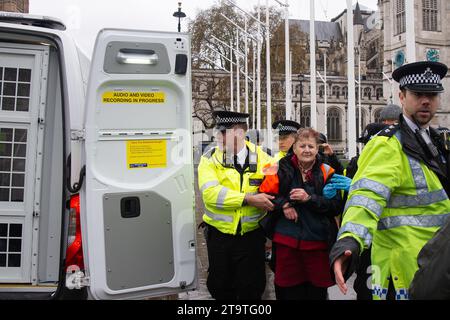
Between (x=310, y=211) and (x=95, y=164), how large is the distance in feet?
6.08

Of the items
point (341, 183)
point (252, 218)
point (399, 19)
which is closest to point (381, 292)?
point (341, 183)

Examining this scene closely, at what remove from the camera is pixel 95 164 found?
398cm

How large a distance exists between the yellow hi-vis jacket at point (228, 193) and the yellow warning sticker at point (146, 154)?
0.64 m

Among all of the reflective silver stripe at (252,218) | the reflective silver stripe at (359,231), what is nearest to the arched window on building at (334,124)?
the reflective silver stripe at (252,218)

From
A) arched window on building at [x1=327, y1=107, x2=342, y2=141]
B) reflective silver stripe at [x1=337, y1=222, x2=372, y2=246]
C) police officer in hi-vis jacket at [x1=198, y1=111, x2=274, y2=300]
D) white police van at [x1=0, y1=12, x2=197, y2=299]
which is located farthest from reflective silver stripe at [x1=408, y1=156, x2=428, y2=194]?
arched window on building at [x1=327, y1=107, x2=342, y2=141]

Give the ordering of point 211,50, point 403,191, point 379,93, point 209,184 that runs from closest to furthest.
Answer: point 403,191
point 209,184
point 211,50
point 379,93

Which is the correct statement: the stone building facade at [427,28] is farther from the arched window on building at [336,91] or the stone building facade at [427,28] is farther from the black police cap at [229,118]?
the black police cap at [229,118]

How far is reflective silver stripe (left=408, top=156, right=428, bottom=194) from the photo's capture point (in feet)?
9.57

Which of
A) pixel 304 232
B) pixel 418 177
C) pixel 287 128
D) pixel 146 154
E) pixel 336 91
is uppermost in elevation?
pixel 336 91

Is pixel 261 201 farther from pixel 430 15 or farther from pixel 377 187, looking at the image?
pixel 430 15

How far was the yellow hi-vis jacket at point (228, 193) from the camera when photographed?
15.0 ft

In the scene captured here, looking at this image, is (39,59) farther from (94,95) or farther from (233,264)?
(233,264)

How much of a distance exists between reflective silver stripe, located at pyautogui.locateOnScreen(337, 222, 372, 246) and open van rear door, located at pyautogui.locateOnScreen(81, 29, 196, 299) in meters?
1.80

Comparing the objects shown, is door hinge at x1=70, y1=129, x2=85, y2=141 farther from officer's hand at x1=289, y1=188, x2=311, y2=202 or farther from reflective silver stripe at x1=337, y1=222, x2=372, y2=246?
reflective silver stripe at x1=337, y1=222, x2=372, y2=246
